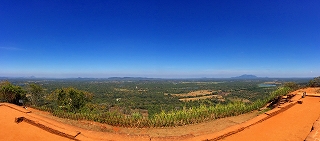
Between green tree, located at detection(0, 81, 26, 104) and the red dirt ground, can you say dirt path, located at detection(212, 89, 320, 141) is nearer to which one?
the red dirt ground

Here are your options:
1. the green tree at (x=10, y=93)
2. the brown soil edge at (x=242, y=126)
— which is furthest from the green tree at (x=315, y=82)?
the green tree at (x=10, y=93)

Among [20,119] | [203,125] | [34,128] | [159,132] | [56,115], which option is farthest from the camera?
[56,115]

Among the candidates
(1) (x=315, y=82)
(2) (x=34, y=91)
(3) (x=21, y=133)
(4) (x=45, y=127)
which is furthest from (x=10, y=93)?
(1) (x=315, y=82)

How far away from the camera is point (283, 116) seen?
27.8 ft

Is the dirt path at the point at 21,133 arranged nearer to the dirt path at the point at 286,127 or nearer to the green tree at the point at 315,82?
the dirt path at the point at 286,127

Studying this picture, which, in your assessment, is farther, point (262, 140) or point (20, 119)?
point (20, 119)

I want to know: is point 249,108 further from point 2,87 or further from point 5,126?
point 2,87

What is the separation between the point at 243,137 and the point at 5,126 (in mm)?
9014

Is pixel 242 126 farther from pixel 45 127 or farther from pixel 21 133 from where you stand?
pixel 21 133

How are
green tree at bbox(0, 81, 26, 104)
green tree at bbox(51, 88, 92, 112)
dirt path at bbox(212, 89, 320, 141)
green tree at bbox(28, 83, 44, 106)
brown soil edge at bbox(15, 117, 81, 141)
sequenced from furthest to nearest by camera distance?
green tree at bbox(28, 83, 44, 106) < green tree at bbox(0, 81, 26, 104) < green tree at bbox(51, 88, 92, 112) < brown soil edge at bbox(15, 117, 81, 141) < dirt path at bbox(212, 89, 320, 141)

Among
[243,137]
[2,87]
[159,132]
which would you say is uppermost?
[2,87]

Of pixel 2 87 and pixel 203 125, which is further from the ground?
pixel 2 87

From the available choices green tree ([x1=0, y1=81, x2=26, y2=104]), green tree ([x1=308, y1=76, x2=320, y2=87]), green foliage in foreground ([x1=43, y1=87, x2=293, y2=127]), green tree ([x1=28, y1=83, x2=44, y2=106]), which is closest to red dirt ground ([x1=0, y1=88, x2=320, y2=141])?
green foliage in foreground ([x1=43, y1=87, x2=293, y2=127])

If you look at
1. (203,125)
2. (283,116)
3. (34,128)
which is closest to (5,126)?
(34,128)
